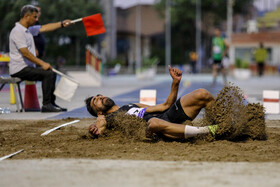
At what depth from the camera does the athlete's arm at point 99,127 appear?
704 cm

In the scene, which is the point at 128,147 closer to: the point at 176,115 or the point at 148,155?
the point at 148,155

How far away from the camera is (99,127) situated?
7156 millimetres

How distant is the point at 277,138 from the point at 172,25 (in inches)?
2494

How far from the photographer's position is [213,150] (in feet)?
20.0

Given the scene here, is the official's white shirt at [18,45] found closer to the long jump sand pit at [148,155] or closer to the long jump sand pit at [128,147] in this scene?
the long jump sand pit at [148,155]

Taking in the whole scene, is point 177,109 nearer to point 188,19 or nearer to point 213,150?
point 213,150

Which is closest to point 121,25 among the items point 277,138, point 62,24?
point 62,24

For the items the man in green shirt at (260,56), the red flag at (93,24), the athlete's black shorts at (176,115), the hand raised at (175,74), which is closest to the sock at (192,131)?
the athlete's black shorts at (176,115)

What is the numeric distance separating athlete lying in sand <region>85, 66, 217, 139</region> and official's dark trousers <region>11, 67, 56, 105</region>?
3598 millimetres

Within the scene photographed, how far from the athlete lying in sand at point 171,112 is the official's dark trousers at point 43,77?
3.60 m

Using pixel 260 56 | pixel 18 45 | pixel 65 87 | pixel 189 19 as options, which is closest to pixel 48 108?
pixel 65 87

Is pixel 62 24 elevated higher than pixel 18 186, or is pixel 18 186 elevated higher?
pixel 62 24

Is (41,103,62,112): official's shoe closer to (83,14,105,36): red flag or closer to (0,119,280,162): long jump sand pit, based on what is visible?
(83,14,105,36): red flag

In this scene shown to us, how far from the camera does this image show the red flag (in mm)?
11828
